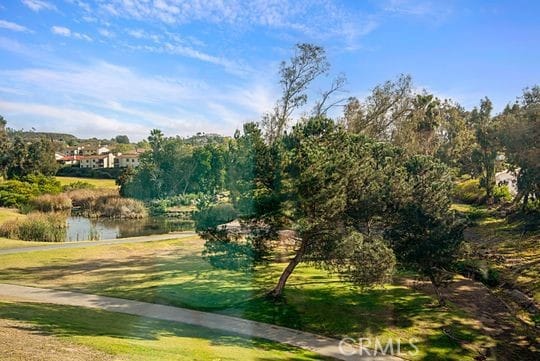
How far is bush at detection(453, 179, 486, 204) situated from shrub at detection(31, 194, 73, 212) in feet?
141

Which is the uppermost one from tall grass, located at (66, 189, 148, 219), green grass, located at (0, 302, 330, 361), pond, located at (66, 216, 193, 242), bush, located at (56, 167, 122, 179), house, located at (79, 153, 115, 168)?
house, located at (79, 153, 115, 168)

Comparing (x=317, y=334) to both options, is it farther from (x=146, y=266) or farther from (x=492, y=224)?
(x=492, y=224)

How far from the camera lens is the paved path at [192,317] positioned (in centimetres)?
1388

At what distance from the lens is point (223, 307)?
16766 millimetres

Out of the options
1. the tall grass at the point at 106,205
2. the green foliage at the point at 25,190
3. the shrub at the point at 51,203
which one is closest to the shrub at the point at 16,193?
the green foliage at the point at 25,190

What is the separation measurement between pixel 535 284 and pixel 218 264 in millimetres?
16279

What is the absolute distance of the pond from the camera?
34.1 metres

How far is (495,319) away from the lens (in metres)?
17.9

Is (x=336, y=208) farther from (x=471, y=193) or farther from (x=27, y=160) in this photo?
(x=27, y=160)

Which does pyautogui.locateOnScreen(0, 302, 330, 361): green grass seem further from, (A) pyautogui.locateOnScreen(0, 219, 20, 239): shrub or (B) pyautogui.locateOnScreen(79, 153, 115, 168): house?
(B) pyautogui.locateOnScreen(79, 153, 115, 168): house

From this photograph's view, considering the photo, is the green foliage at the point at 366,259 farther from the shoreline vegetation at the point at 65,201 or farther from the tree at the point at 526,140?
the shoreline vegetation at the point at 65,201

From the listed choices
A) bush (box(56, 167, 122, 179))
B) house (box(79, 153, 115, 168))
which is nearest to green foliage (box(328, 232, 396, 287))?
bush (box(56, 167, 122, 179))

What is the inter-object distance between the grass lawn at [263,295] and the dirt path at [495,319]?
25.4 inches

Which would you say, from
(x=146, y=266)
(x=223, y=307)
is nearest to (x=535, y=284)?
(x=223, y=307)
